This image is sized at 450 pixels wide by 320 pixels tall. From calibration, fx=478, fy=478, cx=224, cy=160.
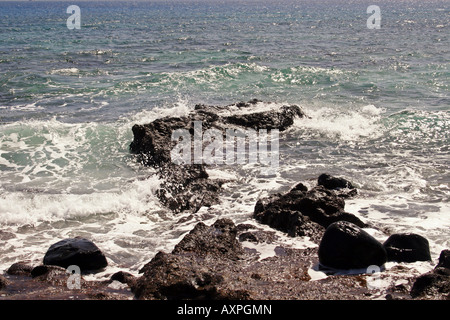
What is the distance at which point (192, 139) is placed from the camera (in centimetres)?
1155

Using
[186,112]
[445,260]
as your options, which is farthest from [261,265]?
[186,112]

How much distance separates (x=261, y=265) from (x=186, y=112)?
315 inches

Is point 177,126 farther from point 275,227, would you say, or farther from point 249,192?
point 275,227

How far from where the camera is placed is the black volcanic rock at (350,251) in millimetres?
5961

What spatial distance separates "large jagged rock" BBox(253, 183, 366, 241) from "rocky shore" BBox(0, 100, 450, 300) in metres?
0.02

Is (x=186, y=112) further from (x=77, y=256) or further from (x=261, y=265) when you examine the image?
(x=261, y=265)

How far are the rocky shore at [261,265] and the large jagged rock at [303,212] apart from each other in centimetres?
2
